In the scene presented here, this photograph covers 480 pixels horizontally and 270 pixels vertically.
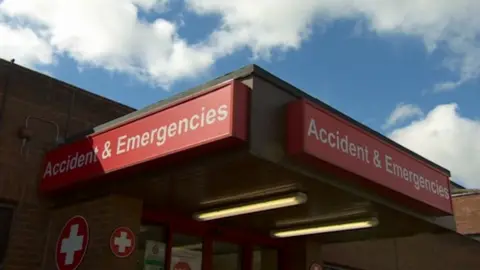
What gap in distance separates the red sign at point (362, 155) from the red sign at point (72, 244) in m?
2.74

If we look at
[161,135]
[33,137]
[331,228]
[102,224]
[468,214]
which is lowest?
[102,224]

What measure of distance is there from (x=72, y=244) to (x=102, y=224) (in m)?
0.51

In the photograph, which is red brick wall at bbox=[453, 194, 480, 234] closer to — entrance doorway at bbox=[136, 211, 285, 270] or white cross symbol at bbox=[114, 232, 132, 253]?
entrance doorway at bbox=[136, 211, 285, 270]

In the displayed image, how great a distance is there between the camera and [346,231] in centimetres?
861

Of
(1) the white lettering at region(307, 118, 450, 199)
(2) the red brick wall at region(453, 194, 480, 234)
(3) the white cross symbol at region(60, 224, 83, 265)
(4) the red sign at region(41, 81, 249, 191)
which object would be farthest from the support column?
(2) the red brick wall at region(453, 194, 480, 234)

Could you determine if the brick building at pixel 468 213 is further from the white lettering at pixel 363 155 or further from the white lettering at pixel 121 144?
the white lettering at pixel 121 144

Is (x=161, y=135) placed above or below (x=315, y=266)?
above

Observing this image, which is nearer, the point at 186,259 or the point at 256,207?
the point at 256,207

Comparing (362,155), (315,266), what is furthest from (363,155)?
(315,266)

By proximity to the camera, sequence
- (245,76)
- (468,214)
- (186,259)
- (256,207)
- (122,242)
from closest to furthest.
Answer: (245,76) → (122,242) → (256,207) → (186,259) → (468,214)

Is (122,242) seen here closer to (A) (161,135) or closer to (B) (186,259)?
(A) (161,135)

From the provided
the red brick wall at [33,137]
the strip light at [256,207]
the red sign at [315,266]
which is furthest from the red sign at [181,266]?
the red sign at [315,266]

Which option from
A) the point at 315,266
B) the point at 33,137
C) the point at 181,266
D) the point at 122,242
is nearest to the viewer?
the point at 122,242

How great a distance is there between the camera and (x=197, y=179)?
6125 millimetres
